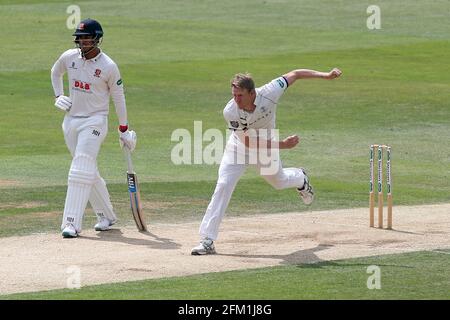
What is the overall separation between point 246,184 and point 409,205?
2.79 m

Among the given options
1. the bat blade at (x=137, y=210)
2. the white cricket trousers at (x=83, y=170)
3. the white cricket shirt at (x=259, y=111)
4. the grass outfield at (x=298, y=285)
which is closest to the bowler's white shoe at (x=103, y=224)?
the white cricket trousers at (x=83, y=170)

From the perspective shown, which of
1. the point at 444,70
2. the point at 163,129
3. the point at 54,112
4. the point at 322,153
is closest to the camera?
the point at 322,153

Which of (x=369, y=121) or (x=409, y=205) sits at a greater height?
(x=369, y=121)

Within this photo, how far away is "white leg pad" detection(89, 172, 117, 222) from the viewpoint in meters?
15.2

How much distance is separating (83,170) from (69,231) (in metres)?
0.75

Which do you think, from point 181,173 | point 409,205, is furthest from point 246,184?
point 409,205

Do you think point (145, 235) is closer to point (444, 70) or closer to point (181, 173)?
point (181, 173)

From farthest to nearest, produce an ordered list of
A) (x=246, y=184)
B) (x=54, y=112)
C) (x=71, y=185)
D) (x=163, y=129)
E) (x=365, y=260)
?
(x=54, y=112)
(x=163, y=129)
(x=246, y=184)
(x=71, y=185)
(x=365, y=260)

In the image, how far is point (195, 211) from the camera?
16.6m

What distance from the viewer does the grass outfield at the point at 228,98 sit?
57.4 ft

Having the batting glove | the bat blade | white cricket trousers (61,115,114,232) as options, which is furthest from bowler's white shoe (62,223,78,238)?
the batting glove

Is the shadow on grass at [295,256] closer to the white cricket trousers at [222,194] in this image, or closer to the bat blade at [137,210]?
the white cricket trousers at [222,194]

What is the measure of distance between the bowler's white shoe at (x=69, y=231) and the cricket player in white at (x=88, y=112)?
0.14m

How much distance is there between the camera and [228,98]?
2848cm
